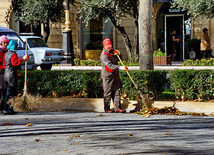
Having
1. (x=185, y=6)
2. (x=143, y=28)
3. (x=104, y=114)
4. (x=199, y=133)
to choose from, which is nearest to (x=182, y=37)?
(x=185, y=6)

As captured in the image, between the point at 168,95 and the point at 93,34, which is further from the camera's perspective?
the point at 93,34

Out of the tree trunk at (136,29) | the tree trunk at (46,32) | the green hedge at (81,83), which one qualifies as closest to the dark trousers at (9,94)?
the green hedge at (81,83)

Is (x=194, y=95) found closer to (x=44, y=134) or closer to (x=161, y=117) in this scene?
(x=161, y=117)

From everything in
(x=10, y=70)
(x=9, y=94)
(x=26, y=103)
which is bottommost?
(x=26, y=103)

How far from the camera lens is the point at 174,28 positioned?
30.7 m

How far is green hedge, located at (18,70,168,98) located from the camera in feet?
38.4

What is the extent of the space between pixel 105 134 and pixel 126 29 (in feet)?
74.8

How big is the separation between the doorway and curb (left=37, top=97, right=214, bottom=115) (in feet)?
63.7

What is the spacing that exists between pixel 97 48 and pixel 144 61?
61.8 ft

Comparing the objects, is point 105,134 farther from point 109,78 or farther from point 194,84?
point 194,84

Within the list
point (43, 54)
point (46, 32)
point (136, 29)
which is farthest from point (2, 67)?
point (46, 32)

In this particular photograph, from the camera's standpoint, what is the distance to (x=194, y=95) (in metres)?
11.4

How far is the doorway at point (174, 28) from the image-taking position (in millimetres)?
30441

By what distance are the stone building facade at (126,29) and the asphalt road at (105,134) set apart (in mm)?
19531
